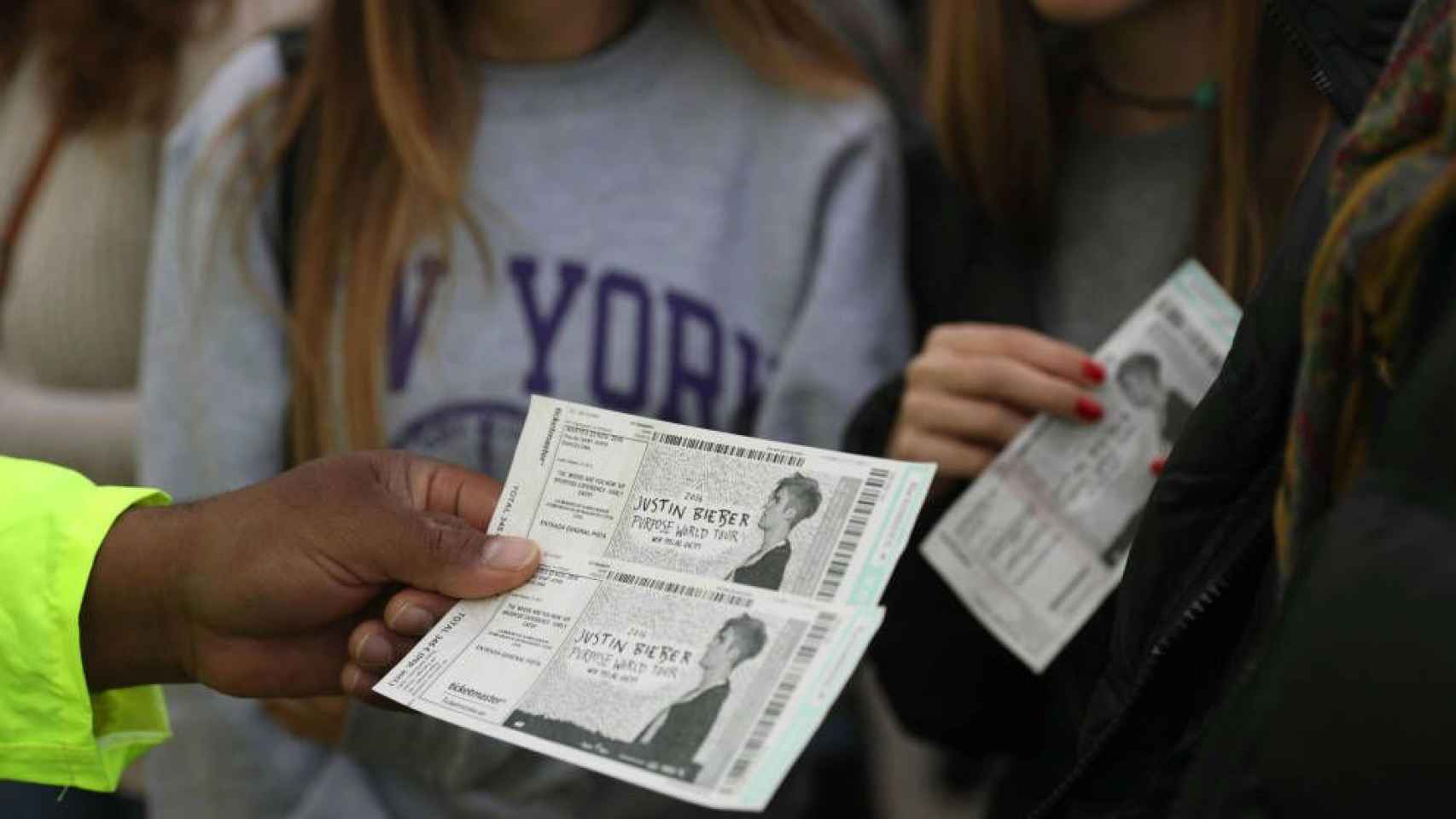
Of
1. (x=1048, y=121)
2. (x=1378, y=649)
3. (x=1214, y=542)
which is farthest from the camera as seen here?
(x=1048, y=121)

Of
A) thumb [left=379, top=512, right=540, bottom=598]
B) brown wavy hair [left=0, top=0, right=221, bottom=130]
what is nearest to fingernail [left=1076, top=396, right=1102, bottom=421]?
thumb [left=379, top=512, right=540, bottom=598]

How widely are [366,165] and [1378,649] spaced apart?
133 cm

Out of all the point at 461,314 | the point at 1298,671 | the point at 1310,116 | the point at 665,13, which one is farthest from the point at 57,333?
the point at 1298,671

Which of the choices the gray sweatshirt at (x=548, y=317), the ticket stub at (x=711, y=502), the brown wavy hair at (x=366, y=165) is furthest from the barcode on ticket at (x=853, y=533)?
the brown wavy hair at (x=366, y=165)

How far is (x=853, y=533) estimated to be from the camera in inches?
40.5

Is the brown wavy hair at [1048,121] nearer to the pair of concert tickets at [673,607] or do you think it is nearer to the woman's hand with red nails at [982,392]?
the woman's hand with red nails at [982,392]

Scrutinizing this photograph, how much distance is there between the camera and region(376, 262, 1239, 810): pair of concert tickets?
93cm

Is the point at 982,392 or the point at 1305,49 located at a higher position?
the point at 1305,49

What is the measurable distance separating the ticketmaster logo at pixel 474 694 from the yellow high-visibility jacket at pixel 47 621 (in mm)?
283

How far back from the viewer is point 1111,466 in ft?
4.51

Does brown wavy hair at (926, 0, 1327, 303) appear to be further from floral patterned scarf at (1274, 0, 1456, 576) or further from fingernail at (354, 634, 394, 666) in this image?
fingernail at (354, 634, 394, 666)

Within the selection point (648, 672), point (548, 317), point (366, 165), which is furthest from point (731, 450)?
point (366, 165)

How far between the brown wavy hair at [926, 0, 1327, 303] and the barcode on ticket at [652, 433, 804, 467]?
1.81 feet

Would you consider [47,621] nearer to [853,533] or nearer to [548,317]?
[853,533]
